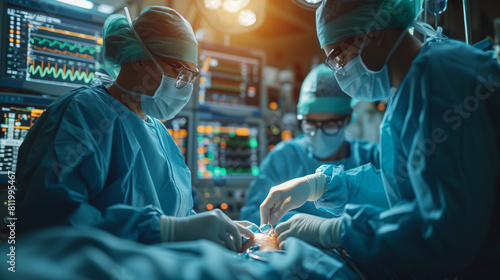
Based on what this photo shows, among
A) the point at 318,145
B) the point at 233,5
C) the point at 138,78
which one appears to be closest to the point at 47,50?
the point at 138,78

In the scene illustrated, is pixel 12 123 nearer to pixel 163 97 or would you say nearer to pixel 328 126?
pixel 163 97

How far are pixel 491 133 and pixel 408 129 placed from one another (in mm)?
206

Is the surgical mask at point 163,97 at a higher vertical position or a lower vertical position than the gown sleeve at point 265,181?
higher

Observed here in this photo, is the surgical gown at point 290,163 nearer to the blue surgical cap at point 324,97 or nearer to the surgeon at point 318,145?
the surgeon at point 318,145

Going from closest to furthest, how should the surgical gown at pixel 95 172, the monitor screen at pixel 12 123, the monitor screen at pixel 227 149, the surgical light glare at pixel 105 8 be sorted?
the surgical gown at pixel 95 172, the monitor screen at pixel 12 123, the surgical light glare at pixel 105 8, the monitor screen at pixel 227 149

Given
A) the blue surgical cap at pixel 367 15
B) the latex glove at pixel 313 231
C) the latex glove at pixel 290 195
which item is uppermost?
the blue surgical cap at pixel 367 15

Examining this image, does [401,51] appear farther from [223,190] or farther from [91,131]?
[223,190]

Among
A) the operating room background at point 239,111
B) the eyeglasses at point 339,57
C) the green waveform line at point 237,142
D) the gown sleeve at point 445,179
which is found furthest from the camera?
the green waveform line at point 237,142

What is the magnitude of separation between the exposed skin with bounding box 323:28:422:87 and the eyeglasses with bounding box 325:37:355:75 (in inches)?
1.6

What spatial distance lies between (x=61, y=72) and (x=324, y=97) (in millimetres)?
1630

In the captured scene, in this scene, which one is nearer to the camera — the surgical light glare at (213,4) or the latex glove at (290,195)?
the latex glove at (290,195)

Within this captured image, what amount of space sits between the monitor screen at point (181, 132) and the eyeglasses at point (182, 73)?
1.20 metres

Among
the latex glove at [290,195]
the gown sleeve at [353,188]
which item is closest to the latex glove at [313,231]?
the latex glove at [290,195]

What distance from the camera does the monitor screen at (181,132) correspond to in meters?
2.64
